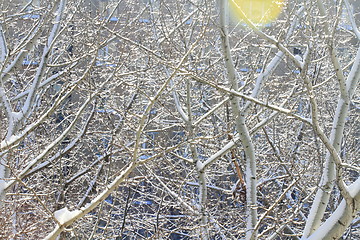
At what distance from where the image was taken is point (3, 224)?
22.5 feet

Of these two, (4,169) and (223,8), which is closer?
(223,8)

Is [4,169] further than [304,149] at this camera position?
No

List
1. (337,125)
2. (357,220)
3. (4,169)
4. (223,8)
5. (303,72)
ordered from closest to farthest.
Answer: (303,72)
(337,125)
(223,8)
(4,169)
(357,220)

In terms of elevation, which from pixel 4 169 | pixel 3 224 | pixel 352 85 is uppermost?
pixel 352 85

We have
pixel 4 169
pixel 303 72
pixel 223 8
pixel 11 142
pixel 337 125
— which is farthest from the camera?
pixel 4 169

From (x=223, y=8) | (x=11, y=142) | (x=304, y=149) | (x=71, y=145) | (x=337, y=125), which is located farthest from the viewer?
(x=304, y=149)

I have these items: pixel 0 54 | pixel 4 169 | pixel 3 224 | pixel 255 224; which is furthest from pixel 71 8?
pixel 255 224

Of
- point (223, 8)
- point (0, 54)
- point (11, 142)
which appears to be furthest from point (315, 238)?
point (0, 54)

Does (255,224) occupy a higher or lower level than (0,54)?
→ lower

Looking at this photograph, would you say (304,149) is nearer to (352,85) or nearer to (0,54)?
(352,85)

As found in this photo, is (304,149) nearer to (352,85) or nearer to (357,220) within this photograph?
(357,220)

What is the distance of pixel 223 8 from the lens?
5.36 m

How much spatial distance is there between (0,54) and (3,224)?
2.74 m

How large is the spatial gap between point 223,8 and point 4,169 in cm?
375
